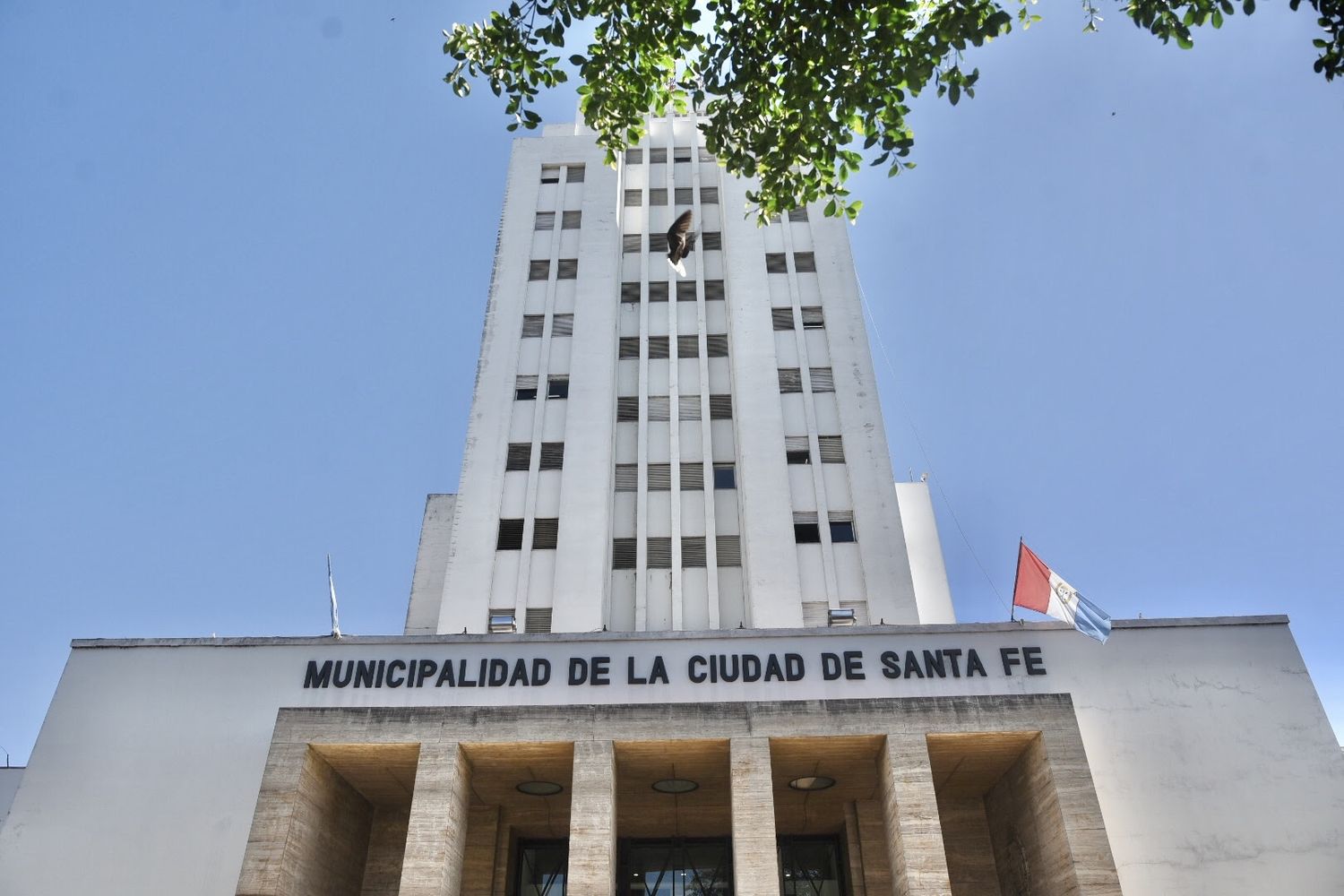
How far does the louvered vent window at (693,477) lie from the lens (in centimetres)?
2647

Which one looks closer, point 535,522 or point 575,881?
point 575,881

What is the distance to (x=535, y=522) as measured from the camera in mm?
25625

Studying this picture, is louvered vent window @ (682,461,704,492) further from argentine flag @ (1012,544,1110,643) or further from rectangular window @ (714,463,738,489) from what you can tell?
argentine flag @ (1012,544,1110,643)

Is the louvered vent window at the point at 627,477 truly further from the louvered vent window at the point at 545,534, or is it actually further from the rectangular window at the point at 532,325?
the rectangular window at the point at 532,325

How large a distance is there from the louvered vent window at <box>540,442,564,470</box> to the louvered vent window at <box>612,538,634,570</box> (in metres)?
2.81

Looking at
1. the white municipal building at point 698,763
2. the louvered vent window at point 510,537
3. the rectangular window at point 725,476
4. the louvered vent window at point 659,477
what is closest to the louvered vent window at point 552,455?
the louvered vent window at point 510,537

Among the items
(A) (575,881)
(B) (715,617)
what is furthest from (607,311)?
(A) (575,881)

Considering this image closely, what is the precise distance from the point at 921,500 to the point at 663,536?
8.39 meters

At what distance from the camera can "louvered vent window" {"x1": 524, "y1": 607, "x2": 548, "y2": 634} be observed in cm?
2386

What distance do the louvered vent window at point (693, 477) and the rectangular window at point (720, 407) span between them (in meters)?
1.78

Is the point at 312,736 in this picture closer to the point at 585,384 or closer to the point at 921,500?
the point at 585,384

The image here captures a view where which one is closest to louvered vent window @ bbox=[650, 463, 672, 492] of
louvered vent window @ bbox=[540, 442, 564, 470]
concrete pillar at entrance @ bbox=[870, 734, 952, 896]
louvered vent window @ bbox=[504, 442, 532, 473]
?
louvered vent window @ bbox=[540, 442, 564, 470]

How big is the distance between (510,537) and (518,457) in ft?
8.56

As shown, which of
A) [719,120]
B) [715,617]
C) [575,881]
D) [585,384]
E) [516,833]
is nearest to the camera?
[719,120]
